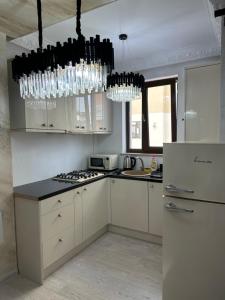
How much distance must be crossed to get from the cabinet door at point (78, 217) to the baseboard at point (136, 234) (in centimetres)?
69

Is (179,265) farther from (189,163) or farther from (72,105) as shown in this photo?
(72,105)

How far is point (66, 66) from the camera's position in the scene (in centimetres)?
124

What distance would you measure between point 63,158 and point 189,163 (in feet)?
6.60

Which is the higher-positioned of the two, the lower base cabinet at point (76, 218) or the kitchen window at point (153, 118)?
the kitchen window at point (153, 118)

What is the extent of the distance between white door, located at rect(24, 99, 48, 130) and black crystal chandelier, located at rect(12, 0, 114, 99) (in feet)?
2.56

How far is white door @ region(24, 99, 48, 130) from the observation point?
2250 millimetres

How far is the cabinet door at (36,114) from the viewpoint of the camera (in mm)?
2250

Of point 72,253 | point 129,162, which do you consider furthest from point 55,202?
point 129,162

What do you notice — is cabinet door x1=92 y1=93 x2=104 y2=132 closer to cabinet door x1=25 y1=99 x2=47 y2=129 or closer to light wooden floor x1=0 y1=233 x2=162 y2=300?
cabinet door x1=25 y1=99 x2=47 y2=129

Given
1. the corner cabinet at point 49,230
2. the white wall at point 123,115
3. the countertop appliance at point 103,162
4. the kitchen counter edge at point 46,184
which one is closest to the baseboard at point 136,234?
the corner cabinet at point 49,230

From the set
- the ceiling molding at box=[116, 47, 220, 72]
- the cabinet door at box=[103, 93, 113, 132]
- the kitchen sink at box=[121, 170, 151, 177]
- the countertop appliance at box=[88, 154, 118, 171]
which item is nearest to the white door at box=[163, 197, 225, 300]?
the kitchen sink at box=[121, 170, 151, 177]

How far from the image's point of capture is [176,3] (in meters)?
1.89

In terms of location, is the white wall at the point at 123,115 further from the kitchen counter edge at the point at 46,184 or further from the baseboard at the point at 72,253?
the baseboard at the point at 72,253

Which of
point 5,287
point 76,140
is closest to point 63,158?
point 76,140
